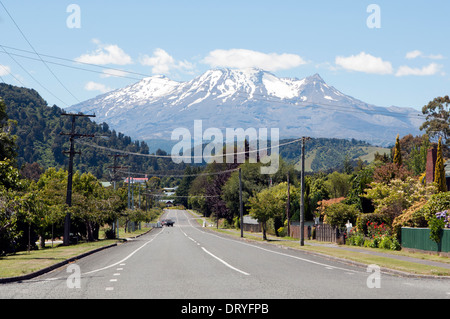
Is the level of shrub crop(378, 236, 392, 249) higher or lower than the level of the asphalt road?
lower

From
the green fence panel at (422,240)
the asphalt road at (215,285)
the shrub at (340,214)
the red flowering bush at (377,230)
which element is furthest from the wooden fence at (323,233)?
the asphalt road at (215,285)

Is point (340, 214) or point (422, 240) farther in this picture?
point (340, 214)

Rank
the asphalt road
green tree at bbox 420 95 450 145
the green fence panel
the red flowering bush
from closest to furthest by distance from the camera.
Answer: the asphalt road
the green fence panel
the red flowering bush
green tree at bbox 420 95 450 145

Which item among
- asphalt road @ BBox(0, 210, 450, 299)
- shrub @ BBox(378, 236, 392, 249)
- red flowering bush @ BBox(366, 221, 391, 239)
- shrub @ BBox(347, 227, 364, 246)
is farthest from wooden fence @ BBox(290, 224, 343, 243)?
asphalt road @ BBox(0, 210, 450, 299)

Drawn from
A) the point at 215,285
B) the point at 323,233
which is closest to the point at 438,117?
the point at 323,233

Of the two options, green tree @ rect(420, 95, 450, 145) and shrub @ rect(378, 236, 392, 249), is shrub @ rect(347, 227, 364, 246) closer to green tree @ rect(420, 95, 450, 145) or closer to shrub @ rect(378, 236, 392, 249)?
shrub @ rect(378, 236, 392, 249)

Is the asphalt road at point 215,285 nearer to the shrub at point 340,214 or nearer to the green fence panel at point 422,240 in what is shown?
the green fence panel at point 422,240

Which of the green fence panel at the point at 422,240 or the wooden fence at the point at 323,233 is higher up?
the green fence panel at the point at 422,240

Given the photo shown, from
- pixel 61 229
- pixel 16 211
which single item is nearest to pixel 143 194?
pixel 61 229

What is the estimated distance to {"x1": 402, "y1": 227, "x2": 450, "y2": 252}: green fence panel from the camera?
3247 centimetres

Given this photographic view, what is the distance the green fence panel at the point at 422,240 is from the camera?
107 feet

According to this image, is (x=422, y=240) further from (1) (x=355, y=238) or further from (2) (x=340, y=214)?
(2) (x=340, y=214)

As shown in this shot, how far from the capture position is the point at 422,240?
117 ft
